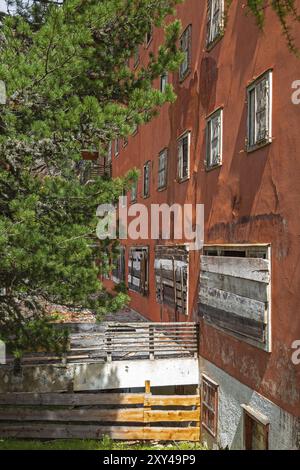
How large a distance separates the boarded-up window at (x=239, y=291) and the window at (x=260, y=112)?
2399mm

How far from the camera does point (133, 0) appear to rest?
9.95m

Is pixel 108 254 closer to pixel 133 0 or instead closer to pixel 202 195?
pixel 202 195

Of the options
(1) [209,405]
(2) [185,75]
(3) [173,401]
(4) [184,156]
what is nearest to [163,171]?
(4) [184,156]

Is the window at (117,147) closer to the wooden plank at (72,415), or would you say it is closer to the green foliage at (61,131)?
the green foliage at (61,131)

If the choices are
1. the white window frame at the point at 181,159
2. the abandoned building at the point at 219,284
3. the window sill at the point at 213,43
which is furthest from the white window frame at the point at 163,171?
the window sill at the point at 213,43

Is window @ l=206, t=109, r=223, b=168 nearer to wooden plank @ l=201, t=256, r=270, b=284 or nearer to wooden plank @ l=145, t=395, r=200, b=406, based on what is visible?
wooden plank @ l=201, t=256, r=270, b=284

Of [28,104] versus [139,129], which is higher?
[139,129]

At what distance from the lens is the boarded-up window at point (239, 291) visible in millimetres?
9672

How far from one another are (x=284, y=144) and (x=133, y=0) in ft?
A: 15.0

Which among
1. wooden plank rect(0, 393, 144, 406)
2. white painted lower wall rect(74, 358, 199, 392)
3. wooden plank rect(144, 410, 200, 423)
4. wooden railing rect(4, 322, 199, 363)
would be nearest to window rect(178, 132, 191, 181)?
wooden railing rect(4, 322, 199, 363)

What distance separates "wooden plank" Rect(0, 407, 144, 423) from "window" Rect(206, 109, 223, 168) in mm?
7815

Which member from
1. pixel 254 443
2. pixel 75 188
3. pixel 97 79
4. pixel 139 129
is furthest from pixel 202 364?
pixel 139 129

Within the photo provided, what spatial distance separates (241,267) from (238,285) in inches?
18.4

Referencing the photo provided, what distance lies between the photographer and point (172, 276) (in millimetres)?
16641
